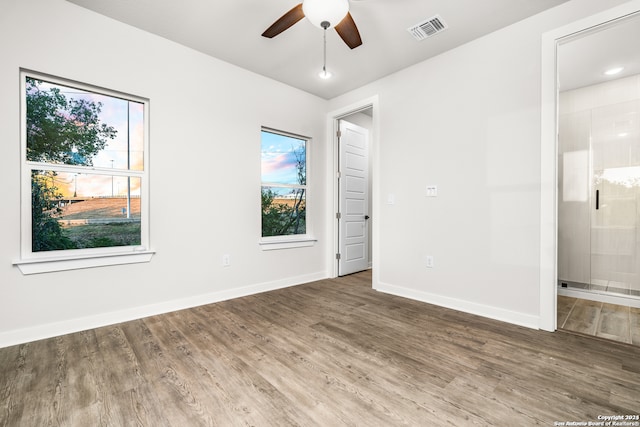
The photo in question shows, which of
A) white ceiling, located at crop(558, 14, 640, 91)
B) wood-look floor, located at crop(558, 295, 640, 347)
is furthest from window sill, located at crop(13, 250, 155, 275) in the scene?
white ceiling, located at crop(558, 14, 640, 91)

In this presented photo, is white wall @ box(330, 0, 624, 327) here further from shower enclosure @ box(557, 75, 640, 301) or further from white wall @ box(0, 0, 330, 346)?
shower enclosure @ box(557, 75, 640, 301)

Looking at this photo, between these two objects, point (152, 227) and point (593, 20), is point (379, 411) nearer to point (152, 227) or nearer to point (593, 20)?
point (152, 227)

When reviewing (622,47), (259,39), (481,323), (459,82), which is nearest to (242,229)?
(259,39)

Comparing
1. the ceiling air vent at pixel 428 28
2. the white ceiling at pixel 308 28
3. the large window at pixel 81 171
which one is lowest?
the large window at pixel 81 171

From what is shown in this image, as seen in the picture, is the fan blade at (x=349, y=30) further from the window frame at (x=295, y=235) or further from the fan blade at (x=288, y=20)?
the window frame at (x=295, y=235)

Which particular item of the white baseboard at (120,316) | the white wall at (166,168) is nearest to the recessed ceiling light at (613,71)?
the white wall at (166,168)

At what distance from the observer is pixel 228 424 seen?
54.4 inches

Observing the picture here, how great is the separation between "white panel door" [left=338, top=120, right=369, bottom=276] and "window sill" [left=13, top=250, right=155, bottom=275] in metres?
2.71

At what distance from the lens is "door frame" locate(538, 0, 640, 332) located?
2.44m

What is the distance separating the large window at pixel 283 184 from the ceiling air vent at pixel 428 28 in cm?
Answer: 200

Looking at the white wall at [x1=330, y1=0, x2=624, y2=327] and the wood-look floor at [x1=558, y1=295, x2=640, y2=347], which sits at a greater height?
the white wall at [x1=330, y1=0, x2=624, y2=327]

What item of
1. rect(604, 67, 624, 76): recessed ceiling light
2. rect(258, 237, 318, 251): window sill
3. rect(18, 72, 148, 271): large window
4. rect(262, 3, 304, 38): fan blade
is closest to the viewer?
rect(262, 3, 304, 38): fan blade

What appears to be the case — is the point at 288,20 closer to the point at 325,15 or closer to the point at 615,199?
the point at 325,15

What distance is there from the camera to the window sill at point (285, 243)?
3.76 metres
